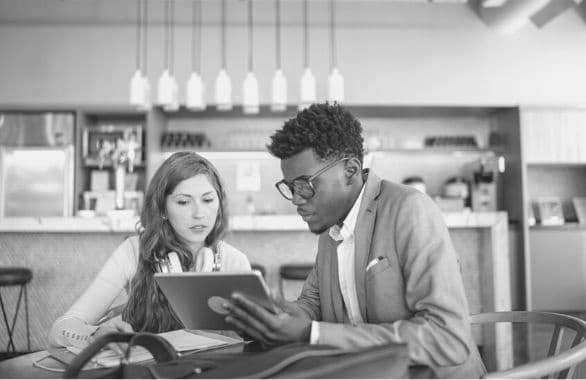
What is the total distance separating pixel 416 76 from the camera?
18.7ft

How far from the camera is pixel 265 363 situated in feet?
2.88

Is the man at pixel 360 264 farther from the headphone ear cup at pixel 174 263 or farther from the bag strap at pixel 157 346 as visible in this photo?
the headphone ear cup at pixel 174 263

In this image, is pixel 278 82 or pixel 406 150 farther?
pixel 406 150

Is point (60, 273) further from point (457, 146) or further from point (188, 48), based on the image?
point (457, 146)

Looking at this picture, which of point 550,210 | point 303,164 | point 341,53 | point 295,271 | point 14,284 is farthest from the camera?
point 550,210

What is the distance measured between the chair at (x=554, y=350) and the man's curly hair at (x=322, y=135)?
61 cm

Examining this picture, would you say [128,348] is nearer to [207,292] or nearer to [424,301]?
[207,292]

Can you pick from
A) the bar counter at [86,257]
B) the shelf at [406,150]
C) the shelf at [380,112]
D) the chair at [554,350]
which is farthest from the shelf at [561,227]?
the chair at [554,350]

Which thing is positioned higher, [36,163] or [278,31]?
[278,31]

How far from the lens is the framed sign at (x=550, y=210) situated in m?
5.76

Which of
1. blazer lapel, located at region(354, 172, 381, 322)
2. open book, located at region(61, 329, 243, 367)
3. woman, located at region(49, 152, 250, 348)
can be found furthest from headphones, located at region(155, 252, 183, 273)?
blazer lapel, located at region(354, 172, 381, 322)

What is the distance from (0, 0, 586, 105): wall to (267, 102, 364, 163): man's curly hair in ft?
13.7

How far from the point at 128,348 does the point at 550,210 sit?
5826 millimetres

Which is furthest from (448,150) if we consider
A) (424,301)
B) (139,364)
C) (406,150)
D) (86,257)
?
(139,364)
